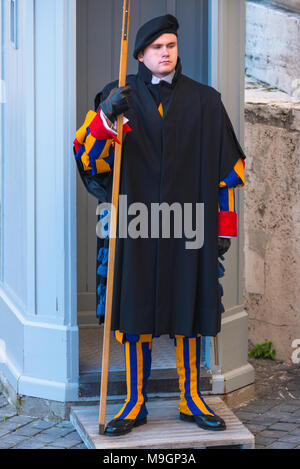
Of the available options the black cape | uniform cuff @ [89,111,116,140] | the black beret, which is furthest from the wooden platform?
the black beret

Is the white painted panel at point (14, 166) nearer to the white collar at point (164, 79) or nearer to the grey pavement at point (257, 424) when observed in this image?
the grey pavement at point (257, 424)

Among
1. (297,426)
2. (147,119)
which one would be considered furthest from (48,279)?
(297,426)

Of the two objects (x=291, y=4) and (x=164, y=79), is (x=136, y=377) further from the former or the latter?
(x=291, y=4)

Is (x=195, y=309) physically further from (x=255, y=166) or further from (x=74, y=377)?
(x=255, y=166)

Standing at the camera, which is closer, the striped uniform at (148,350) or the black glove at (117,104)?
the black glove at (117,104)

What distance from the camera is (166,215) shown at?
13.7 ft

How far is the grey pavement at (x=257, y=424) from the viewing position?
4379 millimetres

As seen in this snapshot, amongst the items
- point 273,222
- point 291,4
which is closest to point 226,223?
point 273,222

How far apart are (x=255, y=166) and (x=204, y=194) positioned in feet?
5.77

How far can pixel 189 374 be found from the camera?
4355mm

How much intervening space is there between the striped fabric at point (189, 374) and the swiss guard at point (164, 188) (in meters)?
0.02

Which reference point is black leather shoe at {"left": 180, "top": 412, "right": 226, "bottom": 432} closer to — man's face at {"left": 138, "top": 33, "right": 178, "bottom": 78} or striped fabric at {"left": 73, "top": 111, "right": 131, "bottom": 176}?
striped fabric at {"left": 73, "top": 111, "right": 131, "bottom": 176}

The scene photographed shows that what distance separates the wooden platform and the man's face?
178cm

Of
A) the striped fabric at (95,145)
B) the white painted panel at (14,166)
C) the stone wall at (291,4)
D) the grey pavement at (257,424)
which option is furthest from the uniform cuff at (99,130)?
the stone wall at (291,4)
